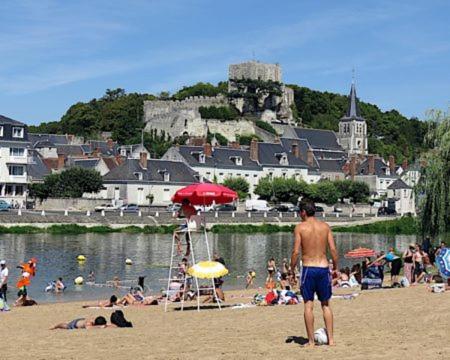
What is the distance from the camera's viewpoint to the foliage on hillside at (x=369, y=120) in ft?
399

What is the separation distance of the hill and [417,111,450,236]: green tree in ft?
208

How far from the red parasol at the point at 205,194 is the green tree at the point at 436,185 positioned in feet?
45.4

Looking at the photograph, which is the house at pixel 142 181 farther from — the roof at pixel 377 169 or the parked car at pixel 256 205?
the roof at pixel 377 169

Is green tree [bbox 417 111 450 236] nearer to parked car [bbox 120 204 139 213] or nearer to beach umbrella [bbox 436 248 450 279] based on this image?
beach umbrella [bbox 436 248 450 279]

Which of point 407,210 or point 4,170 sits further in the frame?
point 407,210

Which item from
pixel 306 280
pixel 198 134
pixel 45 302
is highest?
pixel 198 134

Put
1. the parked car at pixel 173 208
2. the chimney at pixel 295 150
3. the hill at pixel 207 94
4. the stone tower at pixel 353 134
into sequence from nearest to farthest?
the parked car at pixel 173 208 → the chimney at pixel 295 150 → the hill at pixel 207 94 → the stone tower at pixel 353 134

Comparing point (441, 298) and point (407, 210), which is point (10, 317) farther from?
point (407, 210)

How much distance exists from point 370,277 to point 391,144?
350 ft

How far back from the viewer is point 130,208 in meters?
62.4

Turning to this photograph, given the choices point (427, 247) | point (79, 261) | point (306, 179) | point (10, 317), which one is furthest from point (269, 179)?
point (10, 317)

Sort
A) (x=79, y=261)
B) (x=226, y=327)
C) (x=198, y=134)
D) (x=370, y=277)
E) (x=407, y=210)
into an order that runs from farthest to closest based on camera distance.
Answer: (x=198, y=134), (x=407, y=210), (x=79, y=261), (x=370, y=277), (x=226, y=327)

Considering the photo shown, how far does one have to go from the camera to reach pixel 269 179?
262 feet

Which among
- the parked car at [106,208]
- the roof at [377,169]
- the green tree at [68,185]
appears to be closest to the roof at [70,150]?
the green tree at [68,185]
